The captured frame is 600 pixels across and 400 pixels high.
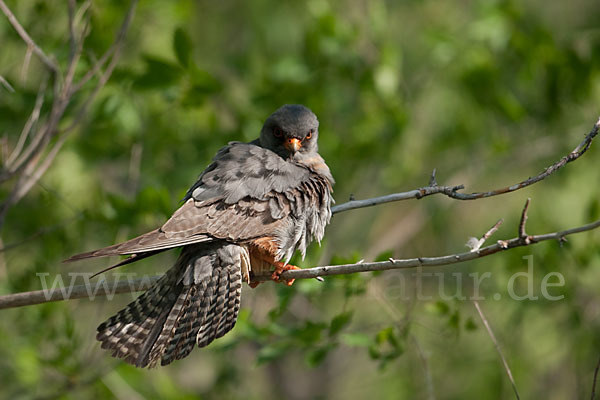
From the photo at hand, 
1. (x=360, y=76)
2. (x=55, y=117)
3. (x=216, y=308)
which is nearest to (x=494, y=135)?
(x=360, y=76)

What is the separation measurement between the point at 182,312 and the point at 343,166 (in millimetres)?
3840

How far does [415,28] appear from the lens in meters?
9.30

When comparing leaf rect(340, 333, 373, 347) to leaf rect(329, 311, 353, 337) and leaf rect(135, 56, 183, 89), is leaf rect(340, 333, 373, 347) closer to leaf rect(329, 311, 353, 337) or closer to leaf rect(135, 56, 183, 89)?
leaf rect(329, 311, 353, 337)

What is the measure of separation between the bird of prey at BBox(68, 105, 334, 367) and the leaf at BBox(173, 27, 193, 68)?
4.17 ft

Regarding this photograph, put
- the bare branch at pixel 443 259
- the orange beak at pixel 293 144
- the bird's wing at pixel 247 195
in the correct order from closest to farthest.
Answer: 1. the bare branch at pixel 443 259
2. the bird's wing at pixel 247 195
3. the orange beak at pixel 293 144

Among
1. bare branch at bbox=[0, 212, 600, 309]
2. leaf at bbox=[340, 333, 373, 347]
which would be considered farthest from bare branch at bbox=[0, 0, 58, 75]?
leaf at bbox=[340, 333, 373, 347]

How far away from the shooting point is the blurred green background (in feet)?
17.9

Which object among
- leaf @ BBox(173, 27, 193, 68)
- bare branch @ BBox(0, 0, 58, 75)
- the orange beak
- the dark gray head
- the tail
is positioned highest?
leaf @ BBox(173, 27, 193, 68)

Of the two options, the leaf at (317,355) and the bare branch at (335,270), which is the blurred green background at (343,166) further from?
the bare branch at (335,270)

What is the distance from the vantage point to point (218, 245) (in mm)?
4000

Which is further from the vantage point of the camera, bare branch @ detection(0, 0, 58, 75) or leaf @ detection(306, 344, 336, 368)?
leaf @ detection(306, 344, 336, 368)

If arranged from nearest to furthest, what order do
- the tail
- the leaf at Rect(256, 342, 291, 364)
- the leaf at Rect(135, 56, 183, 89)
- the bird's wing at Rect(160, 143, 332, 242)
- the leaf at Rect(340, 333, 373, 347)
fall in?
the tail < the bird's wing at Rect(160, 143, 332, 242) < the leaf at Rect(340, 333, 373, 347) < the leaf at Rect(256, 342, 291, 364) < the leaf at Rect(135, 56, 183, 89)

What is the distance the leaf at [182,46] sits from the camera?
5211 mm

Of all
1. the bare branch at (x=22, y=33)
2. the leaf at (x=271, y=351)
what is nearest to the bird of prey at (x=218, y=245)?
the leaf at (x=271, y=351)
